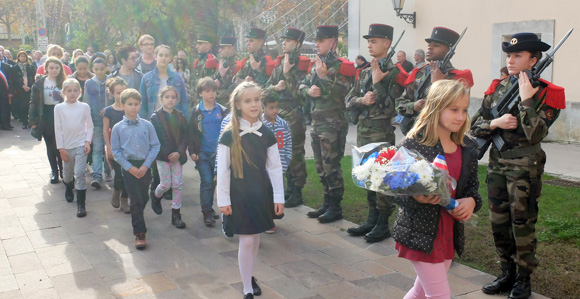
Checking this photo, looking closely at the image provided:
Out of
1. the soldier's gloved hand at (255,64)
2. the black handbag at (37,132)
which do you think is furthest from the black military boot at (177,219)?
the black handbag at (37,132)

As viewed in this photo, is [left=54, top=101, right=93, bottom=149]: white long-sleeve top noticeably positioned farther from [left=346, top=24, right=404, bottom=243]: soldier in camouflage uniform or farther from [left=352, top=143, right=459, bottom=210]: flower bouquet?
[left=352, top=143, right=459, bottom=210]: flower bouquet

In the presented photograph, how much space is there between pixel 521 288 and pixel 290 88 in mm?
4246

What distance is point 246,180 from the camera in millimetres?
4953

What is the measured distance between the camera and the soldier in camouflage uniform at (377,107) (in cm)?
658

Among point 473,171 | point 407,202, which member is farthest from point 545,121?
point 407,202

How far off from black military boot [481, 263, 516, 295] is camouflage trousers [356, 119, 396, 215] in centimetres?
160

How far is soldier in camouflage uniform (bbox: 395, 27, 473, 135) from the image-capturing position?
19.0 feet

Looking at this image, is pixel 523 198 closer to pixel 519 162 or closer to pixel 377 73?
pixel 519 162

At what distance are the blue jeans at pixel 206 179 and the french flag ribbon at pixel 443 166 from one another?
4.16m

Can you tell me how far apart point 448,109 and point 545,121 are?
139cm

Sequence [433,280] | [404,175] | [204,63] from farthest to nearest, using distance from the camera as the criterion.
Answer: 1. [204,63]
2. [433,280]
3. [404,175]

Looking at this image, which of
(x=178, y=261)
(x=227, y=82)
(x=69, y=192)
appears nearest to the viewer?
(x=178, y=261)

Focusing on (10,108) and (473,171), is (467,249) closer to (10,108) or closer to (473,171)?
(473,171)

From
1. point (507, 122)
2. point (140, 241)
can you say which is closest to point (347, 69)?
point (507, 122)
